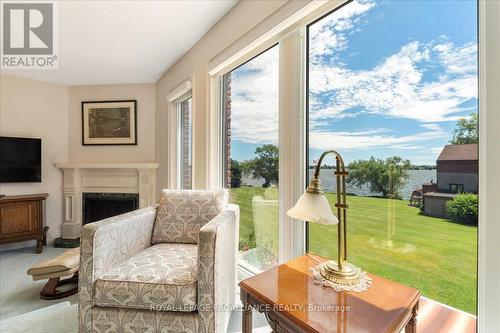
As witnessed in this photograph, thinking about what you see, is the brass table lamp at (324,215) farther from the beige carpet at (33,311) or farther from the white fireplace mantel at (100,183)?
the white fireplace mantel at (100,183)

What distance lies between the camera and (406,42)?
3.24 feet

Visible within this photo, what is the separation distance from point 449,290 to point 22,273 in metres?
3.48

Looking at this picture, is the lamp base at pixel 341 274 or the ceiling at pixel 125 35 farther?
the ceiling at pixel 125 35

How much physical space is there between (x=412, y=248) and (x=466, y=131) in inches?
20.1

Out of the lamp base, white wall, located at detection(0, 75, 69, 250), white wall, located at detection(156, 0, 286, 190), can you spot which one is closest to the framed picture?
white wall, located at detection(0, 75, 69, 250)

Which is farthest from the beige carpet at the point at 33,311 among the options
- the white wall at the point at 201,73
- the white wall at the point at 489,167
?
the white wall at the point at 201,73

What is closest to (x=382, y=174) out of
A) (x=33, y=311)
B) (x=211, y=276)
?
(x=211, y=276)

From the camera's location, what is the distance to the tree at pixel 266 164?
1.69m

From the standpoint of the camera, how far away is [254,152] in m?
1.90

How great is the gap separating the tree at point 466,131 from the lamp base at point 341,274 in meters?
0.62

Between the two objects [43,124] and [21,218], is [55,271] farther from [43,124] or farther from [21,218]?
[43,124]

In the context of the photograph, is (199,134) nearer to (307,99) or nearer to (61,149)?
(307,99)

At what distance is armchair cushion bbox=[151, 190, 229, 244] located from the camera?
1763mm

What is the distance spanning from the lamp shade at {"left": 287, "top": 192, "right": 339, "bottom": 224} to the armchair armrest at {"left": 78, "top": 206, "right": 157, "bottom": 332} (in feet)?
3.53
